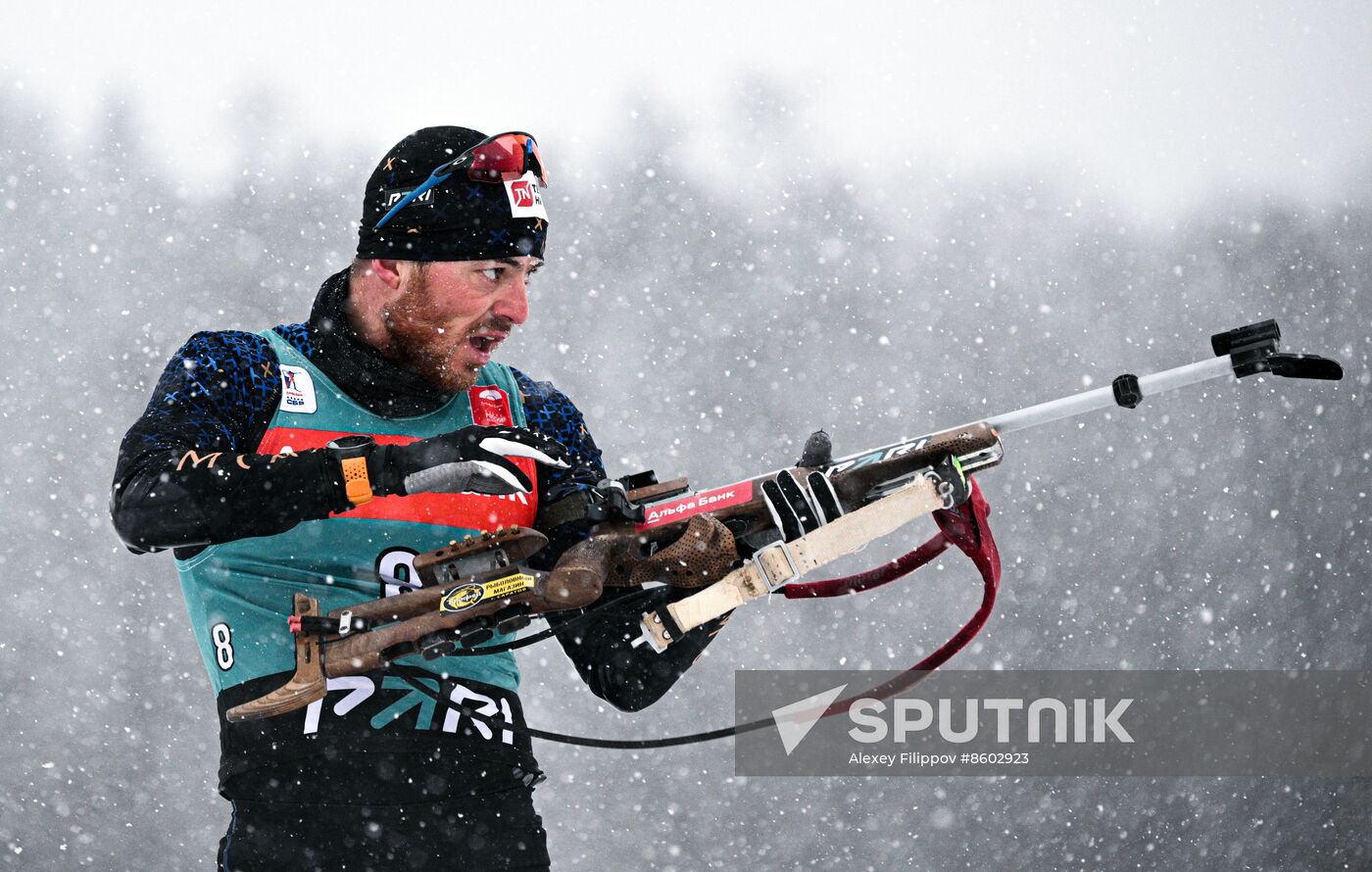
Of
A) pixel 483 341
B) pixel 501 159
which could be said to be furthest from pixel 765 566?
pixel 501 159

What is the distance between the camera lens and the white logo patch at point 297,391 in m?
3.27

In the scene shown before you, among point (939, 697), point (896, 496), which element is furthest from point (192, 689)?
point (896, 496)

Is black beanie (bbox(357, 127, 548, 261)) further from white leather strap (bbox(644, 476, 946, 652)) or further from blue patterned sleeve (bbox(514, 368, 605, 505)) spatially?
white leather strap (bbox(644, 476, 946, 652))

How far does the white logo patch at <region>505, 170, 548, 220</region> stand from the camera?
11.0ft

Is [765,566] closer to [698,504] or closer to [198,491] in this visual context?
[698,504]

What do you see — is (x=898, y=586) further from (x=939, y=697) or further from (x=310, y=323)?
(x=310, y=323)

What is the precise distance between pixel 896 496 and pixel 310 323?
1633mm

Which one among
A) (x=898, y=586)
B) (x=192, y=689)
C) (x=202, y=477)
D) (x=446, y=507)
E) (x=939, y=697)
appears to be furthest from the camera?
(x=898, y=586)

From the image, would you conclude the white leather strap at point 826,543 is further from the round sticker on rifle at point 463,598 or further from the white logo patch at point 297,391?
the white logo patch at point 297,391

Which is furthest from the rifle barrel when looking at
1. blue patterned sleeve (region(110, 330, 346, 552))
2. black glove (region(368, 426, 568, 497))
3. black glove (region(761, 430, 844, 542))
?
blue patterned sleeve (region(110, 330, 346, 552))

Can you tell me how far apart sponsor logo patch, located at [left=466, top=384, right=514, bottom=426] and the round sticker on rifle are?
0.69 m

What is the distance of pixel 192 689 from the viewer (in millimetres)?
9453

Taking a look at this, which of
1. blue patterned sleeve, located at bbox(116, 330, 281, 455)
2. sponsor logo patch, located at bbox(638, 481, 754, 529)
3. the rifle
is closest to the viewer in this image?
the rifle

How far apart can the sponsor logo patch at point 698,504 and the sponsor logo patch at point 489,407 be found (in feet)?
1.98
